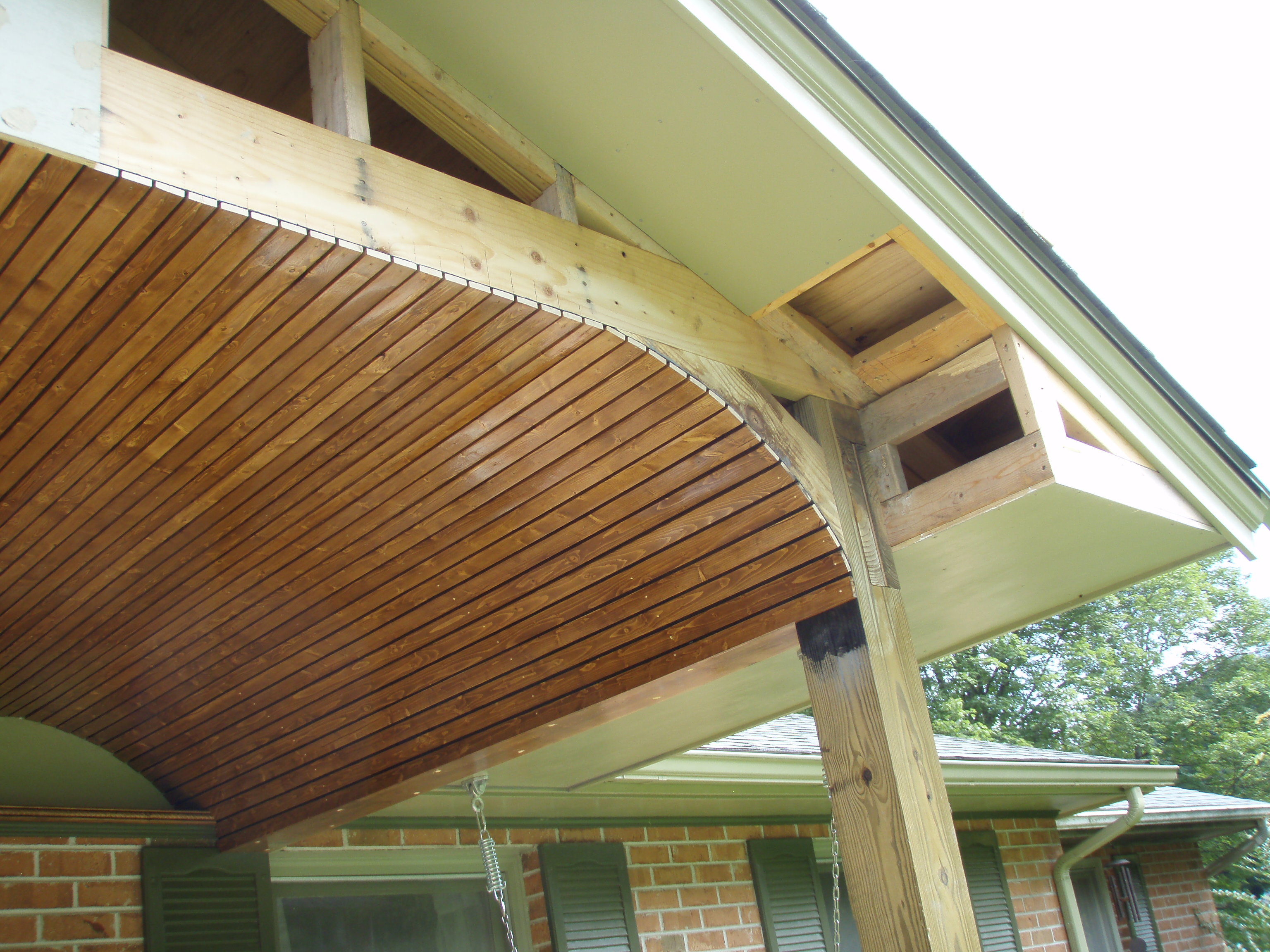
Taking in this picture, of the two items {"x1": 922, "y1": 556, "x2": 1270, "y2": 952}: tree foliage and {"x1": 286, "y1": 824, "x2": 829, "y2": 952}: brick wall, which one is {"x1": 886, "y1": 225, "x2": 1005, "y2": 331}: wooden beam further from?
{"x1": 922, "y1": 556, "x2": 1270, "y2": 952}: tree foliage

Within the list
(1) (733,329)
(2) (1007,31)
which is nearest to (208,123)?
(1) (733,329)

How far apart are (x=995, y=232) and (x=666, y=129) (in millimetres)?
790

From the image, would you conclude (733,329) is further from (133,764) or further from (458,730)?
(133,764)

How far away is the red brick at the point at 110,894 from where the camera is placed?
11.5 feet

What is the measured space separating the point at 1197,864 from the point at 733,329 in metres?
9.57

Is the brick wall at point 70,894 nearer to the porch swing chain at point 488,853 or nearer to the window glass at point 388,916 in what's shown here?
the window glass at point 388,916

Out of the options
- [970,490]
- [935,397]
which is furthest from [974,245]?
[970,490]

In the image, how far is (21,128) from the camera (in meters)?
1.40

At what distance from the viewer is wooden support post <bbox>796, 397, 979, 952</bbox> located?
217 cm

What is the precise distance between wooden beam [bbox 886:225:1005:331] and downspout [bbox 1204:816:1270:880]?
940 centimetres

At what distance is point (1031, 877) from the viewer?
7.17 m

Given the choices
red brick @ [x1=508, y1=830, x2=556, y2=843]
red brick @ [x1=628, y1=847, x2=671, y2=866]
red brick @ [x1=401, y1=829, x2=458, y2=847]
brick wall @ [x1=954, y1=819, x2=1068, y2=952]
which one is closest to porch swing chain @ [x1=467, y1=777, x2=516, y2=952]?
red brick @ [x1=401, y1=829, x2=458, y2=847]

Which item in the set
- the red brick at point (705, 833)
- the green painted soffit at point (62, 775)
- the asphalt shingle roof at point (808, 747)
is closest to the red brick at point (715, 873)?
the red brick at point (705, 833)

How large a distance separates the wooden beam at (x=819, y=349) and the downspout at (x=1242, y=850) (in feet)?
30.0
